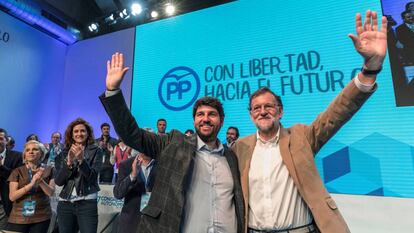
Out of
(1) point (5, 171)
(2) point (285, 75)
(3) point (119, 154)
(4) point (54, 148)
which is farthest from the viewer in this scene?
(4) point (54, 148)

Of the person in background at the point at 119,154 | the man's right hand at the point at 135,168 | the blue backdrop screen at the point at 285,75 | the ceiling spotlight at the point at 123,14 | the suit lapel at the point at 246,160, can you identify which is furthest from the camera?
the ceiling spotlight at the point at 123,14

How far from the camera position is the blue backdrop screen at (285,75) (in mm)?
3691

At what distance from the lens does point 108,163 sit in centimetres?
471

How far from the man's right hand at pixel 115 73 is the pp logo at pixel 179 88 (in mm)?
3892

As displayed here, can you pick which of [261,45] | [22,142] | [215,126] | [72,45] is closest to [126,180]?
[215,126]

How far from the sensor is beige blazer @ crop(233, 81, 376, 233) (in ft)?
4.04

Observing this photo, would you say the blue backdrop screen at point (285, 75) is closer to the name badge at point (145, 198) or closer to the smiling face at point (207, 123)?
the name badge at point (145, 198)

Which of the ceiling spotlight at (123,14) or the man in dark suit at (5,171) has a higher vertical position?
the ceiling spotlight at (123,14)

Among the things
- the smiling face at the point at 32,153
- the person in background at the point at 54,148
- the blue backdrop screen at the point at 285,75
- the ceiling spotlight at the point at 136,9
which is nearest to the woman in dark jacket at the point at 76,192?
the smiling face at the point at 32,153

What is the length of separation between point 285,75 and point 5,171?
157 inches

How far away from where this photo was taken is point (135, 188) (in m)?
1.94

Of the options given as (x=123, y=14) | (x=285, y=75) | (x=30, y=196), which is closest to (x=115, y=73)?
(x=30, y=196)

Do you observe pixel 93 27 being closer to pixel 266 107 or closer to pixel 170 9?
pixel 170 9

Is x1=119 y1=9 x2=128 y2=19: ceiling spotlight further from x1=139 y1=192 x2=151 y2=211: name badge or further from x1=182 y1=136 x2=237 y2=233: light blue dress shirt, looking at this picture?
x1=182 y1=136 x2=237 y2=233: light blue dress shirt
